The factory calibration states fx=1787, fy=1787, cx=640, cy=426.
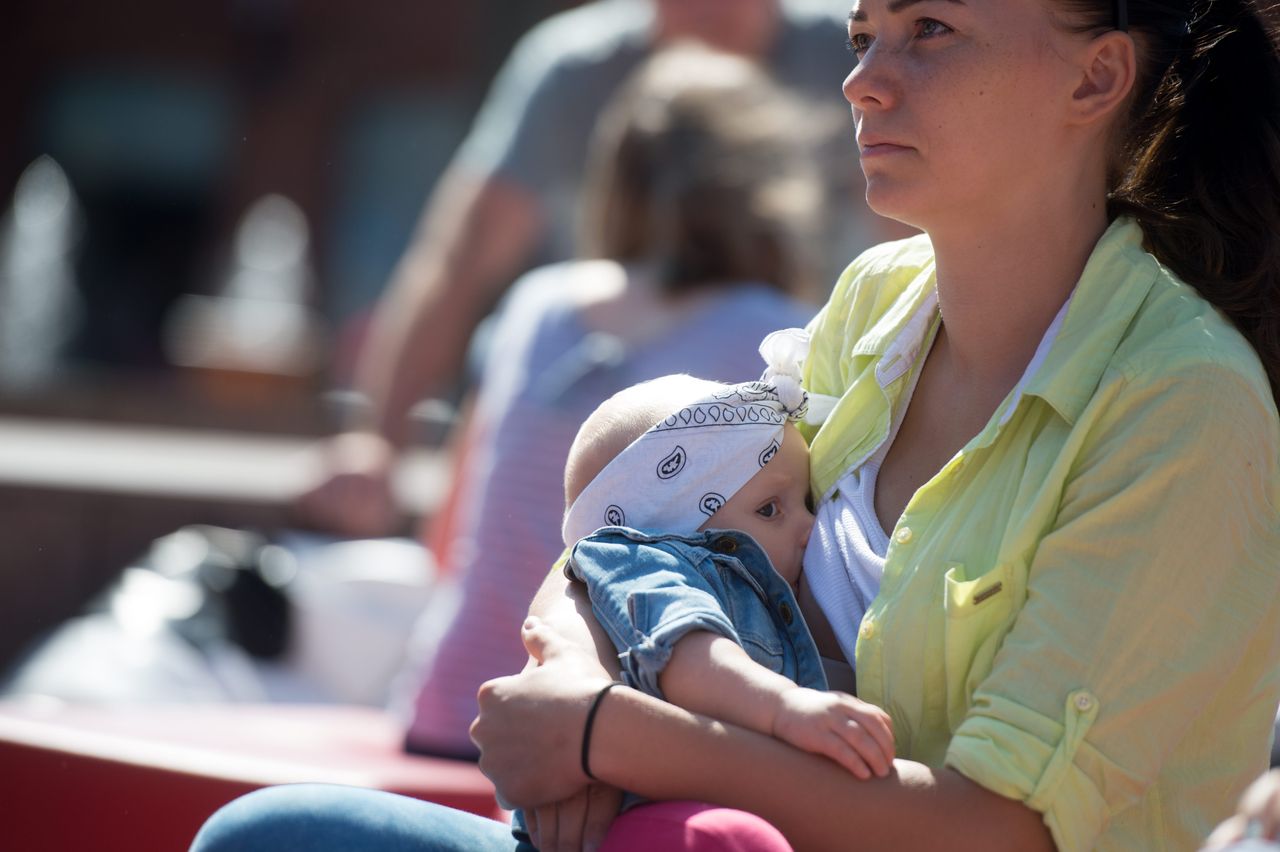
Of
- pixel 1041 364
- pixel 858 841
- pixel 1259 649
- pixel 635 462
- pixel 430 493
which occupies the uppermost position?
pixel 1041 364

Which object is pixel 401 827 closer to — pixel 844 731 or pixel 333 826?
pixel 333 826

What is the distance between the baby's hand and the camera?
1.88 metres

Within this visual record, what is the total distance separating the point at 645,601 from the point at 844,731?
0.94 ft

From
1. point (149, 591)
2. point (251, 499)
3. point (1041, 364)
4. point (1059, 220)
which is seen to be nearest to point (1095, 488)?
point (1041, 364)

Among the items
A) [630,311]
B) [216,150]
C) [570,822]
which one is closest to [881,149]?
[570,822]

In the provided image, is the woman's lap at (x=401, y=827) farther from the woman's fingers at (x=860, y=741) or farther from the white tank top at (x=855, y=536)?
the white tank top at (x=855, y=536)

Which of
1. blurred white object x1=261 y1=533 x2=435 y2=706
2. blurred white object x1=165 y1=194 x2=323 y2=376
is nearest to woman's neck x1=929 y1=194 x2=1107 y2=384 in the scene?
blurred white object x1=261 y1=533 x2=435 y2=706

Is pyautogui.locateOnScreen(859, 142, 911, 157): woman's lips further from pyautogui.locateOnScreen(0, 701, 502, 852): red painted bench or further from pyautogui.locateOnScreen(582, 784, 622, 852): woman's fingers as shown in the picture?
pyautogui.locateOnScreen(0, 701, 502, 852): red painted bench

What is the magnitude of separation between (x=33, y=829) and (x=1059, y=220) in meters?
1.93

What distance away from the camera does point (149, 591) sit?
4742 mm

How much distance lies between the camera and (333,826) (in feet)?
6.53

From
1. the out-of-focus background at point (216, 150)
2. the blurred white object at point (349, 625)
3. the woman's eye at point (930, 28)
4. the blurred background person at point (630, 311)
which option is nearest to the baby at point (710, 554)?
the woman's eye at point (930, 28)

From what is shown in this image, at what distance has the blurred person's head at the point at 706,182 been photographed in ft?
12.0

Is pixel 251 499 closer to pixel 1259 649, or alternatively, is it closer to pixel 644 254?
pixel 644 254
